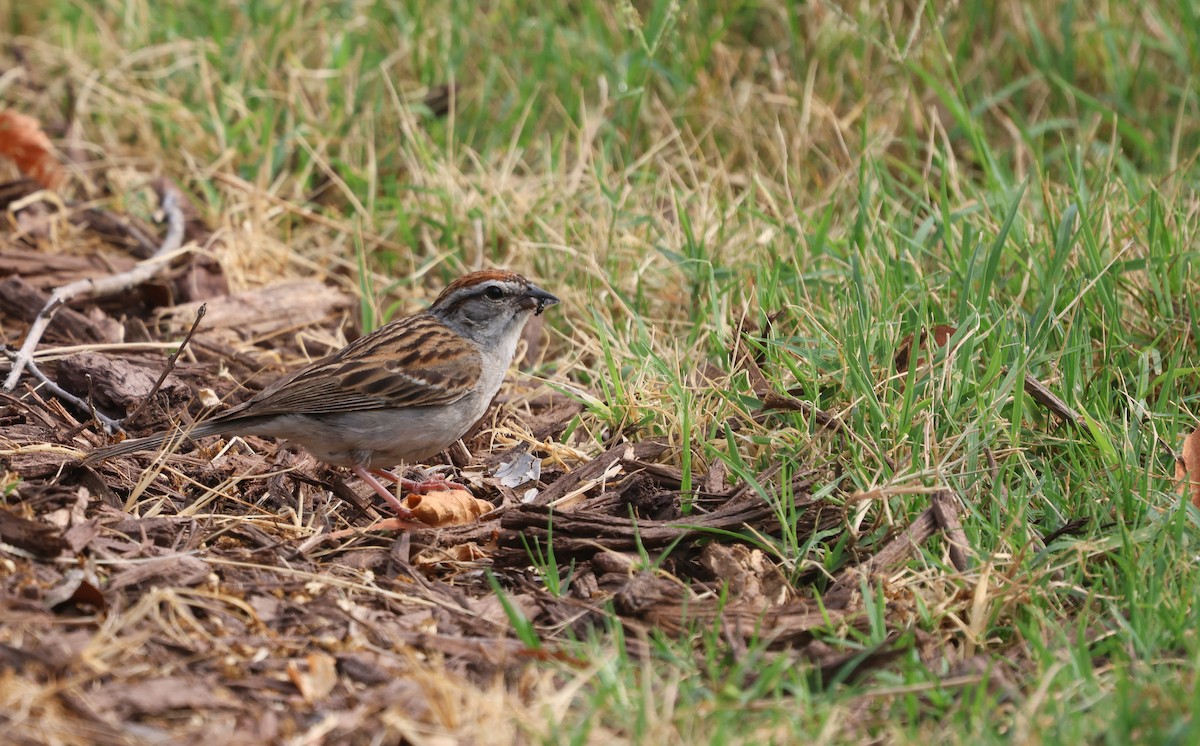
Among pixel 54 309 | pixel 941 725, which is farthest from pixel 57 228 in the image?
pixel 941 725

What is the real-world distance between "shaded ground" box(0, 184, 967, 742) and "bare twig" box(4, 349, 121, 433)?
43 mm

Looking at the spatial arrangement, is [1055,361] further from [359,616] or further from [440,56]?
[440,56]

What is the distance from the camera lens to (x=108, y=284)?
656 centimetres

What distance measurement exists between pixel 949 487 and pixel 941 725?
110 cm

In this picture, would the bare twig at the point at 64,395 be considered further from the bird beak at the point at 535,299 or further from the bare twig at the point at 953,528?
the bare twig at the point at 953,528

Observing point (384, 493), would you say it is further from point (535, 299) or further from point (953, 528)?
point (953, 528)

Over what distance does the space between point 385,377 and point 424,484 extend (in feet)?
1.58

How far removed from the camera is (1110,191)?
20.6 ft

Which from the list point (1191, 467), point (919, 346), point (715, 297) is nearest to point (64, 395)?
point (715, 297)

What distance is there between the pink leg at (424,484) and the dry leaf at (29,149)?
3.41 m

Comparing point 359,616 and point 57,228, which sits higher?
point 359,616

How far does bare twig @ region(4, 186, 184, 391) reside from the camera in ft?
18.1

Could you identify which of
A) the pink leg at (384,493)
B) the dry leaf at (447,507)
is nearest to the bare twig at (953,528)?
the dry leaf at (447,507)

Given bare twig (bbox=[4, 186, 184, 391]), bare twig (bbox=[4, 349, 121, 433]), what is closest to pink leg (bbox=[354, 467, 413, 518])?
bare twig (bbox=[4, 349, 121, 433])
